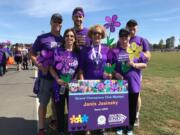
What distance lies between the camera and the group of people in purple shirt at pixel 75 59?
5.62 metres

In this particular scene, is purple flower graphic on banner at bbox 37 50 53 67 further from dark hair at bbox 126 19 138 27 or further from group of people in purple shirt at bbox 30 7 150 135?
dark hair at bbox 126 19 138 27

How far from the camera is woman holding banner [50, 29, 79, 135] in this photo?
5.58 m

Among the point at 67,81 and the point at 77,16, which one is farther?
the point at 77,16

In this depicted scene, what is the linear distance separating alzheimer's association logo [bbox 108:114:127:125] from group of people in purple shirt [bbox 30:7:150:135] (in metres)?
0.29

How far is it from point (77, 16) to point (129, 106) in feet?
6.19

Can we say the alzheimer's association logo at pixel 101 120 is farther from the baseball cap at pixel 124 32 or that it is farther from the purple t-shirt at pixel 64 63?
the baseball cap at pixel 124 32

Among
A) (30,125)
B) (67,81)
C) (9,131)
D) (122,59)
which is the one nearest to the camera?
(67,81)

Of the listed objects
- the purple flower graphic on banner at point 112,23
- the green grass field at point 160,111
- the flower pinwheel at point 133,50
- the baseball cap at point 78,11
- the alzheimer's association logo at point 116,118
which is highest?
the baseball cap at point 78,11

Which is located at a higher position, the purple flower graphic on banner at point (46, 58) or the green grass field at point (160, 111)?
the purple flower graphic on banner at point (46, 58)

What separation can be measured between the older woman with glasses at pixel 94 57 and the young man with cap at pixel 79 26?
9.4 inches

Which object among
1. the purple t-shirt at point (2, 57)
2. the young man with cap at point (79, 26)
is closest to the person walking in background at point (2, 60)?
the purple t-shirt at point (2, 57)

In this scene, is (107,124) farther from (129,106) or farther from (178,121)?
(178,121)

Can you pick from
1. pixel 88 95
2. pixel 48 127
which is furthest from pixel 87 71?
pixel 48 127

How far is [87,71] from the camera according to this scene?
5750 mm
